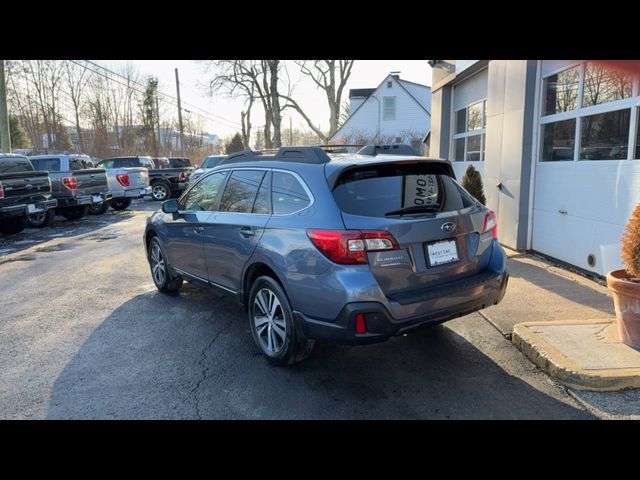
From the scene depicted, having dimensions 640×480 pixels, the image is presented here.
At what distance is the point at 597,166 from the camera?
6.03m

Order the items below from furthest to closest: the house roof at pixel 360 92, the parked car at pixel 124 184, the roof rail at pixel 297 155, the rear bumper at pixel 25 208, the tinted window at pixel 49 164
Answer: the house roof at pixel 360 92 → the parked car at pixel 124 184 → the tinted window at pixel 49 164 → the rear bumper at pixel 25 208 → the roof rail at pixel 297 155

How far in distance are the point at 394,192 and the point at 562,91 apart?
194 inches

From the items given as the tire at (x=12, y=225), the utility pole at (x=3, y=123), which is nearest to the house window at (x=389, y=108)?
the utility pole at (x=3, y=123)

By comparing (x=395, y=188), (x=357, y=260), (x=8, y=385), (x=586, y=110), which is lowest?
(x=8, y=385)

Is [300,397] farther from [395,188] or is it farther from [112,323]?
[112,323]

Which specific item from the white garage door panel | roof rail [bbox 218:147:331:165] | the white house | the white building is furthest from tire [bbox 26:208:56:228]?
the white house

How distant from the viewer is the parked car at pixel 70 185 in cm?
1323

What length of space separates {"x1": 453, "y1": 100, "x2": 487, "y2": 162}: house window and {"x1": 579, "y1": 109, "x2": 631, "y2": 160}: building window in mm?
3958

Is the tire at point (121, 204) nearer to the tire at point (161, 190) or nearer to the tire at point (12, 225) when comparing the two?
the tire at point (161, 190)

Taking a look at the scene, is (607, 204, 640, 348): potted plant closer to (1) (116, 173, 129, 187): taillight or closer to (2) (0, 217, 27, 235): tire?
(2) (0, 217, 27, 235): tire

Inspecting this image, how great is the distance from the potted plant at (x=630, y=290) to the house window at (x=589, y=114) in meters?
2.02

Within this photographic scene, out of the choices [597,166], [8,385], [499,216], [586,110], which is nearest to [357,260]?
[8,385]

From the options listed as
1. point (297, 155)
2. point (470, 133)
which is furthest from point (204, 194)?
point (470, 133)
